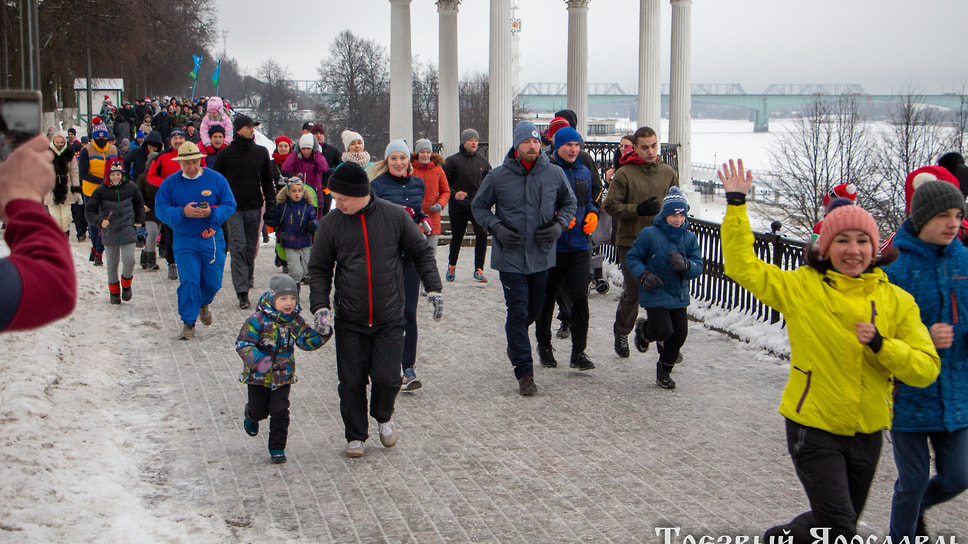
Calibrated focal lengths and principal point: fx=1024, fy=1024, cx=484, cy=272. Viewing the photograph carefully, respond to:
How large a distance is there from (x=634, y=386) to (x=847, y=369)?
164 inches

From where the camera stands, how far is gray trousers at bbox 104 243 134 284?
11.7 m

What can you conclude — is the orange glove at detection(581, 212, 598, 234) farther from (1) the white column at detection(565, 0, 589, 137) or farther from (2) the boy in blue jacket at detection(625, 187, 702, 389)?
(1) the white column at detection(565, 0, 589, 137)

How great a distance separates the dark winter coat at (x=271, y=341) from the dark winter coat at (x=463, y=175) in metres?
7.79

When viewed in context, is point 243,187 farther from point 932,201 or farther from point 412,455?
point 932,201

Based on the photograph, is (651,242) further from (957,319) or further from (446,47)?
(446,47)

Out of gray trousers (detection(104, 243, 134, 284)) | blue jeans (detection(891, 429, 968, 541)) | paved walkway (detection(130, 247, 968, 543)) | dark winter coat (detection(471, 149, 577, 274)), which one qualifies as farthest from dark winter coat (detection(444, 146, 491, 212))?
blue jeans (detection(891, 429, 968, 541))

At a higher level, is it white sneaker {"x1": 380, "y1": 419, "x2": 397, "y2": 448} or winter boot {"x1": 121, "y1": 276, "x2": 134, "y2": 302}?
winter boot {"x1": 121, "y1": 276, "x2": 134, "y2": 302}

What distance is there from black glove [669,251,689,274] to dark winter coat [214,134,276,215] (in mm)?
5466

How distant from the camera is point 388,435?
21.0 feet

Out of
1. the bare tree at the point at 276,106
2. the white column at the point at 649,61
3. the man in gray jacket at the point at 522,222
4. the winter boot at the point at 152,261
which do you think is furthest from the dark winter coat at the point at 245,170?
the bare tree at the point at 276,106

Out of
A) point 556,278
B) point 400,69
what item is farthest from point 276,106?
point 556,278

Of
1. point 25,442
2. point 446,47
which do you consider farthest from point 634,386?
point 446,47

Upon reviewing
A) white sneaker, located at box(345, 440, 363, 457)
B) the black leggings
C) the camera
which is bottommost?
white sneaker, located at box(345, 440, 363, 457)

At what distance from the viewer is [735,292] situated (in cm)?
1095
